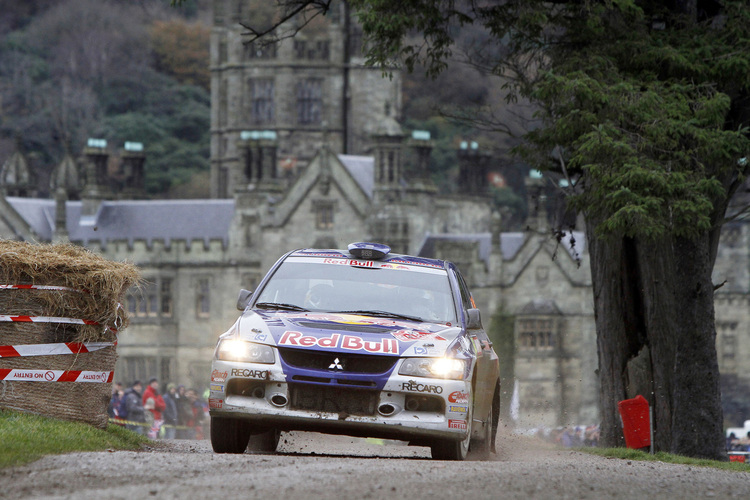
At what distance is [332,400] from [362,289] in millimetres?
1476

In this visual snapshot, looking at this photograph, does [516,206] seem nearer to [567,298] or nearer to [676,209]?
[567,298]

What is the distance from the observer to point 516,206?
272 ft

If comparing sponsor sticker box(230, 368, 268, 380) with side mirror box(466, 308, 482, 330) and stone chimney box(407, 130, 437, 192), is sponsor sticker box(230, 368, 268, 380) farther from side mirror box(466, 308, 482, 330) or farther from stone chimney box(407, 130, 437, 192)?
stone chimney box(407, 130, 437, 192)

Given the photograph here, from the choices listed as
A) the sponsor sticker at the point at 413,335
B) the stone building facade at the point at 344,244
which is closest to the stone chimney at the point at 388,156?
the stone building facade at the point at 344,244

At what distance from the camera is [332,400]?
37.4ft

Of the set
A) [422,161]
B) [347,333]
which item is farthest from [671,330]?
[422,161]

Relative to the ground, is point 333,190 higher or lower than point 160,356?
higher

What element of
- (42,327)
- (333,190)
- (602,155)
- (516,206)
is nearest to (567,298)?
(333,190)

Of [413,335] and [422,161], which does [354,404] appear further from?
[422,161]

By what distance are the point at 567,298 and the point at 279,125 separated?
24.4 m

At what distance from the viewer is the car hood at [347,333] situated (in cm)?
1131

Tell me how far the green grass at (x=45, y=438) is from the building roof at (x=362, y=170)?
1931 inches

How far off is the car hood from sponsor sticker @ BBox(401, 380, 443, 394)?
23 cm

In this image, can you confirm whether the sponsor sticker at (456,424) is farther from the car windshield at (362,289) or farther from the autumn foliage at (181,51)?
the autumn foliage at (181,51)
